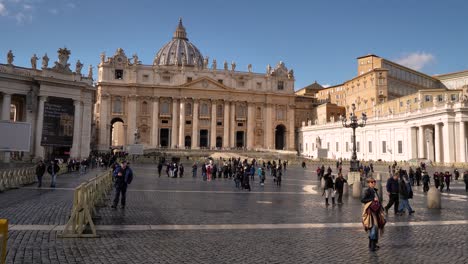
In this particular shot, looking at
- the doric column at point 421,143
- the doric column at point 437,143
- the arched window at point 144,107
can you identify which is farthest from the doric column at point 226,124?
the doric column at point 437,143

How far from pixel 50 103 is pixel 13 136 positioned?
35.0 feet

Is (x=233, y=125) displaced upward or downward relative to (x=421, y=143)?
upward

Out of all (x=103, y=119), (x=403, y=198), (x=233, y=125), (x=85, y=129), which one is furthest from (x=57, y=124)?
(x=233, y=125)

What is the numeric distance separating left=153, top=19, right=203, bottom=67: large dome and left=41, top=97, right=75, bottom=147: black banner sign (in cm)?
6248

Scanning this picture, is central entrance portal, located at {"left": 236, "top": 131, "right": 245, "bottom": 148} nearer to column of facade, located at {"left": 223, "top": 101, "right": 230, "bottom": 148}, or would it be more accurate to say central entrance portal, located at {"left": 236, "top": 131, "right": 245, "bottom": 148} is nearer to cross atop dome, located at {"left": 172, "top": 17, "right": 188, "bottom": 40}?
column of facade, located at {"left": 223, "top": 101, "right": 230, "bottom": 148}

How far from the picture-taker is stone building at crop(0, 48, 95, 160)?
29.8m

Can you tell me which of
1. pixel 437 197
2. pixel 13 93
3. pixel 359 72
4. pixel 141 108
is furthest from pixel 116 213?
pixel 359 72

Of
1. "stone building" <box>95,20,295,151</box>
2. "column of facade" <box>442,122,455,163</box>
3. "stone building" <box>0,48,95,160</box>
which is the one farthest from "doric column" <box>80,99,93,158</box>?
"column of facade" <box>442,122,455,163</box>

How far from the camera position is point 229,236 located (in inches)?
312

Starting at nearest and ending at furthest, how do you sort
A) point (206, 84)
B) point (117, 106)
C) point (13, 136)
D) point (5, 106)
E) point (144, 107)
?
point (13, 136), point (5, 106), point (117, 106), point (144, 107), point (206, 84)

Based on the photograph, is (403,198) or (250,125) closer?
(403,198)

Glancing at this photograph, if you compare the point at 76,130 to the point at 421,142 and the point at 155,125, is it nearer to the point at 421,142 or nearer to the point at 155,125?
the point at 155,125

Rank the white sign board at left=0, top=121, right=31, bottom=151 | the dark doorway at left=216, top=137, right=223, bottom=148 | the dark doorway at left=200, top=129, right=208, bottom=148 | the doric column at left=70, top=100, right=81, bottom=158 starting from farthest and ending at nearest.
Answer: the dark doorway at left=216, top=137, right=223, bottom=148
the dark doorway at left=200, top=129, right=208, bottom=148
the doric column at left=70, top=100, right=81, bottom=158
the white sign board at left=0, top=121, right=31, bottom=151

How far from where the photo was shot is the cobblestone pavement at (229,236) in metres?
6.28
